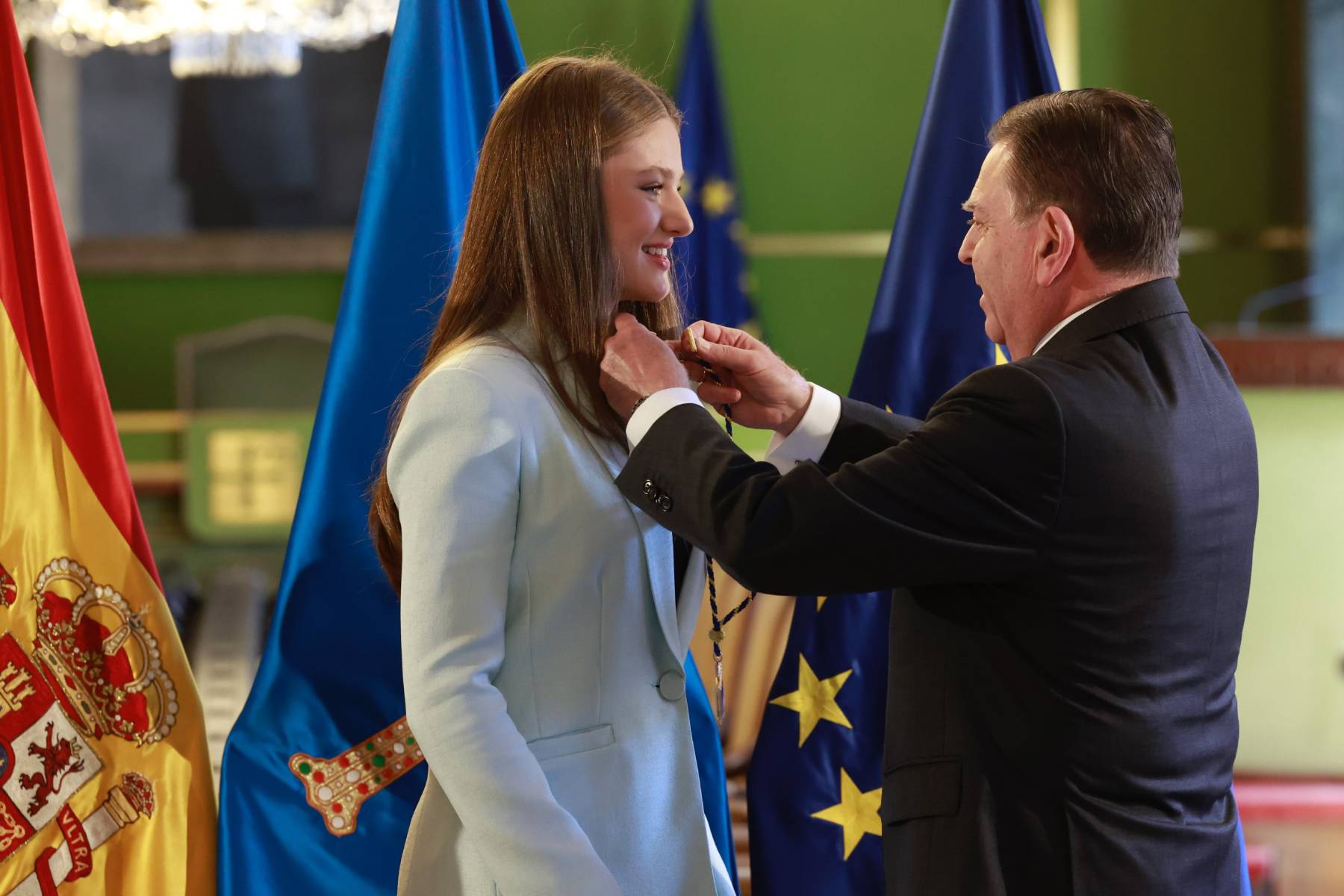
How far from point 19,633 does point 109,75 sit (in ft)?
18.4

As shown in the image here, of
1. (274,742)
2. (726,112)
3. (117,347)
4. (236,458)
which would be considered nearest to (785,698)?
(274,742)

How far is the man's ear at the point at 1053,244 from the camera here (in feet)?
4.58

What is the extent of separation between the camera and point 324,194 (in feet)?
21.7

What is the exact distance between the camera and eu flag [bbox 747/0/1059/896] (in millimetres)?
2164

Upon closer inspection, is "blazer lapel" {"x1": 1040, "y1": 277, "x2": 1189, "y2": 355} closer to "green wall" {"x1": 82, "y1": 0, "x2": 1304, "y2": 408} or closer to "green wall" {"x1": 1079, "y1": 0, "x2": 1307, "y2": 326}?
"green wall" {"x1": 82, "y1": 0, "x2": 1304, "y2": 408}

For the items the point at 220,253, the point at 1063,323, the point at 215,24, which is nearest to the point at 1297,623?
the point at 1063,323

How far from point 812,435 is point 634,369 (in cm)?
43

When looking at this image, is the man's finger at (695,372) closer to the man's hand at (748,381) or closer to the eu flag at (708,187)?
the man's hand at (748,381)

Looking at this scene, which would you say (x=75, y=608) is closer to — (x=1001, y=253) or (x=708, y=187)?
(x=1001, y=253)

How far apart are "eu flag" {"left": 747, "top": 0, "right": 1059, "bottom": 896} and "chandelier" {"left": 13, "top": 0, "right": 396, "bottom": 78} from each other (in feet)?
11.3

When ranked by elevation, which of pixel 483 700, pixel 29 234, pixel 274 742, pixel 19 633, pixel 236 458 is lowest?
pixel 236 458

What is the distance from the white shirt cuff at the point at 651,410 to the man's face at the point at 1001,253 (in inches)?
16.6

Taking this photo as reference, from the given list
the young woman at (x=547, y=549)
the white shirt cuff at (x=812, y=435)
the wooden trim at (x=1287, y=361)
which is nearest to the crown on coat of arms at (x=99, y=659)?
the young woman at (x=547, y=549)

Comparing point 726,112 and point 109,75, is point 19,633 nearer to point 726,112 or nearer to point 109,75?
point 726,112
